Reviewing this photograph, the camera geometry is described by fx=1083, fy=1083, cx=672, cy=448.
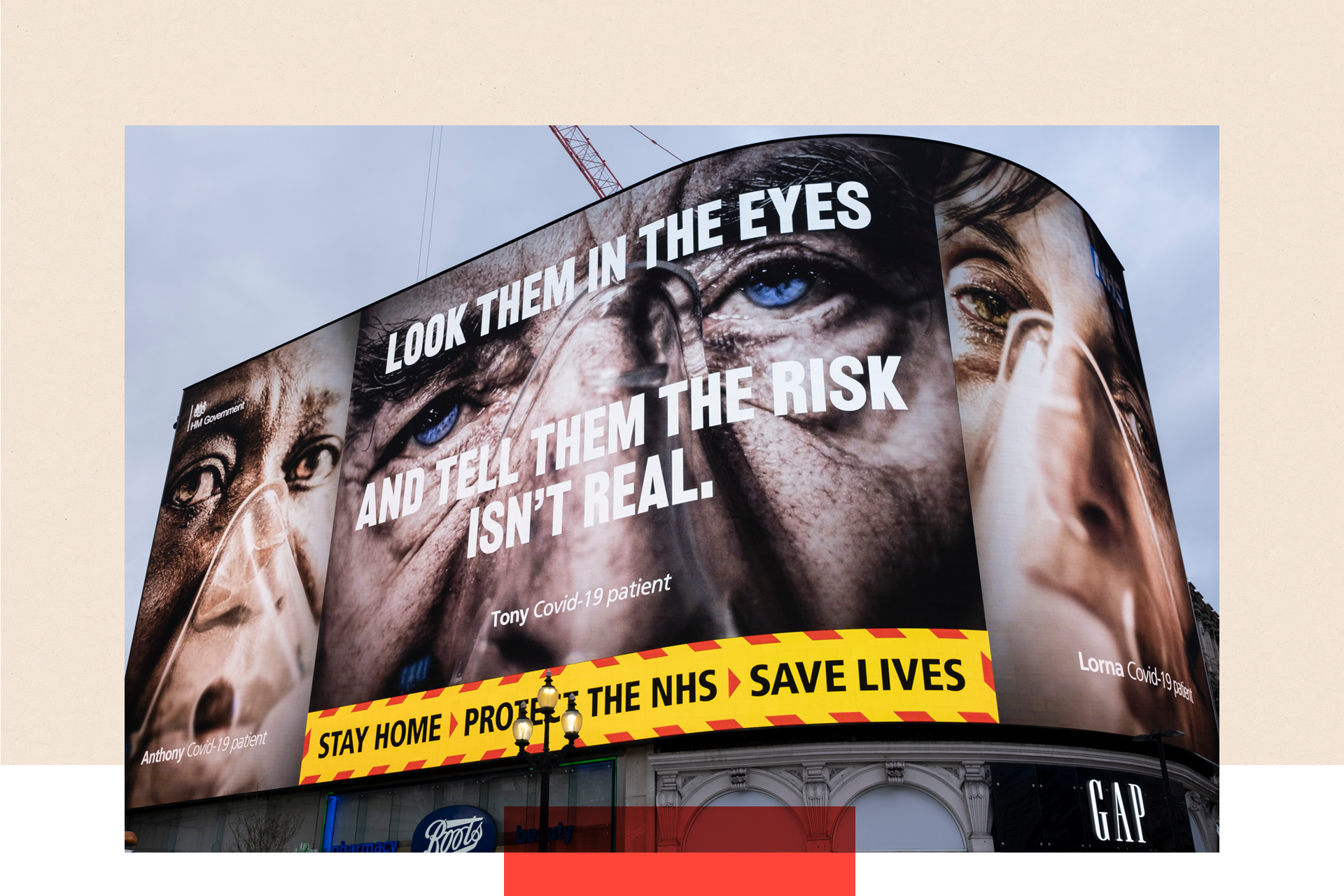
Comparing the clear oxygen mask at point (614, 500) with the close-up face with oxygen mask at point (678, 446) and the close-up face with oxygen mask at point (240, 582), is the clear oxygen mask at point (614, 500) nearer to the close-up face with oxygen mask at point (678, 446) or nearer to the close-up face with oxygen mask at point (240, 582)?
the close-up face with oxygen mask at point (678, 446)

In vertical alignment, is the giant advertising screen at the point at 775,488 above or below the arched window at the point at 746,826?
above

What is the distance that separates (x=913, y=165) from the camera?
3072cm

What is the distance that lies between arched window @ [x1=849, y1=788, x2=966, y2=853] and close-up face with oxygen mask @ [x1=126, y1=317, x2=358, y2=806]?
56.4ft

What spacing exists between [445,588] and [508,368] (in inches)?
272

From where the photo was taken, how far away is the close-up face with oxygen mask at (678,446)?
2609 cm

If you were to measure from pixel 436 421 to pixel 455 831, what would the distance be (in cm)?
1243

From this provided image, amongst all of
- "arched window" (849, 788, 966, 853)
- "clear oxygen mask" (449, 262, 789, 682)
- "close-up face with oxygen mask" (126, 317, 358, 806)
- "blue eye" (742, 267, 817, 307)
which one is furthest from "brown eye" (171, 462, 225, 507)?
"arched window" (849, 788, 966, 853)

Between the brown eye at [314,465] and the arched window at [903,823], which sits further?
the brown eye at [314,465]

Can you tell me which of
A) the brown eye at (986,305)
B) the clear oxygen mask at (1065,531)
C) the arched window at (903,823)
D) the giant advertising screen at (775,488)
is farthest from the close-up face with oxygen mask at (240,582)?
the brown eye at (986,305)

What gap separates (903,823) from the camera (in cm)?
2388

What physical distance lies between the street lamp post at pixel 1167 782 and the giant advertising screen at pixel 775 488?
22.2 inches

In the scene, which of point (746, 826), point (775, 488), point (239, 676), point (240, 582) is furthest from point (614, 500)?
point (240, 582)

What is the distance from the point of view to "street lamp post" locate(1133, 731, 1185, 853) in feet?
78.6

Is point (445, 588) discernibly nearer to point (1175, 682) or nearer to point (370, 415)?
point (370, 415)
